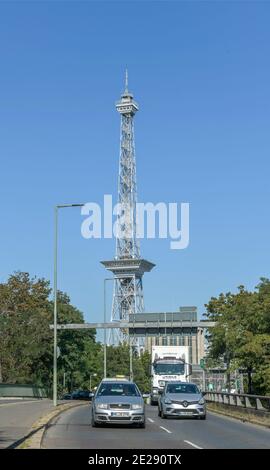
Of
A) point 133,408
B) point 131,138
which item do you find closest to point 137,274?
point 131,138

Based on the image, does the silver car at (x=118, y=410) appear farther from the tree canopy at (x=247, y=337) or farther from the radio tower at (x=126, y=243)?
the radio tower at (x=126, y=243)

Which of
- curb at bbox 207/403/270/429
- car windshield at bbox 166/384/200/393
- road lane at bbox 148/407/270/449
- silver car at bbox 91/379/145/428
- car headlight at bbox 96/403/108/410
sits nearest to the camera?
road lane at bbox 148/407/270/449

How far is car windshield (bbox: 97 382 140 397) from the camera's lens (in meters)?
24.3

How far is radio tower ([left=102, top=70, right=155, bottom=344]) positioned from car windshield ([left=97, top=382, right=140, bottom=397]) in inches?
4781

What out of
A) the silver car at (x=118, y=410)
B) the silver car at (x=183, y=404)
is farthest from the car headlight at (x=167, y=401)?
the silver car at (x=118, y=410)

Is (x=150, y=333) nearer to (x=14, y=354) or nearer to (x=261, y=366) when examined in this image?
(x=14, y=354)

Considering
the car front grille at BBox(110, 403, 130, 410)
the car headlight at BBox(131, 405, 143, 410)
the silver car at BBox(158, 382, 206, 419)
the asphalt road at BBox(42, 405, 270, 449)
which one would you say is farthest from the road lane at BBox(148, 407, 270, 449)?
the car front grille at BBox(110, 403, 130, 410)

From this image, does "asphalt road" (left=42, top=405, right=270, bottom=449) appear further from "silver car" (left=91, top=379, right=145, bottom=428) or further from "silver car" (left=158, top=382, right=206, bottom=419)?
"silver car" (left=158, top=382, right=206, bottom=419)

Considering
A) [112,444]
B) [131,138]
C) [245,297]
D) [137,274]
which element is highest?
[131,138]

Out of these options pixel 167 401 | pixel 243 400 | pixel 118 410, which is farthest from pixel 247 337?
pixel 118 410

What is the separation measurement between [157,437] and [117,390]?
5.13 metres

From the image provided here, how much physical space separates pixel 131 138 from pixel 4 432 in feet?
515
